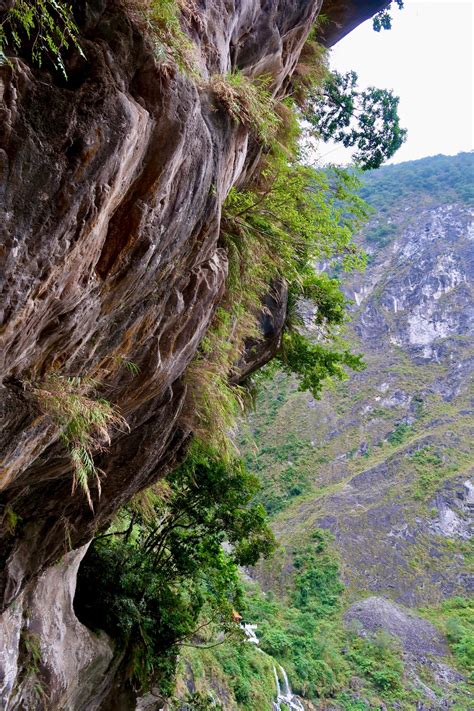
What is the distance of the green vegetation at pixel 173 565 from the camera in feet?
26.4

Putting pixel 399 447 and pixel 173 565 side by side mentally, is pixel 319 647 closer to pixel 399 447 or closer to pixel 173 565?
pixel 399 447

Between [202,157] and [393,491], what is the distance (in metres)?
46.9

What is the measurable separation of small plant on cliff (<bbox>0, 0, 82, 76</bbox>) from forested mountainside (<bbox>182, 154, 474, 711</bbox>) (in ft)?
24.9

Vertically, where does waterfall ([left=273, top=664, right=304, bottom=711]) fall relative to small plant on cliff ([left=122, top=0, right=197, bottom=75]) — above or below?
below

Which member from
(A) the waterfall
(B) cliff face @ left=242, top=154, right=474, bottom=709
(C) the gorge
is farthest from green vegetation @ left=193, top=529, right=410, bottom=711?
(C) the gorge

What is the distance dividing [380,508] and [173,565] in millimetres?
38356

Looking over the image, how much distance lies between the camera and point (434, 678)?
30531mm

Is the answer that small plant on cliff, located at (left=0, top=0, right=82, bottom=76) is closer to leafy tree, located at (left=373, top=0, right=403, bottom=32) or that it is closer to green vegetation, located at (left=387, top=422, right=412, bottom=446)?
leafy tree, located at (left=373, top=0, right=403, bottom=32)

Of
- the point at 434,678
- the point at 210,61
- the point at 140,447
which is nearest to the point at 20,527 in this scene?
the point at 140,447

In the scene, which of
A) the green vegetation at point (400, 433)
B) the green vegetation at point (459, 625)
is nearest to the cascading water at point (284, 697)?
the green vegetation at point (459, 625)

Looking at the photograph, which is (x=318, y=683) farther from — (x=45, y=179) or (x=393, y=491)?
(x=45, y=179)

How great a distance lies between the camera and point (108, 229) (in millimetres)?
2920

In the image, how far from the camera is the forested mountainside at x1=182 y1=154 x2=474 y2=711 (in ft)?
93.8

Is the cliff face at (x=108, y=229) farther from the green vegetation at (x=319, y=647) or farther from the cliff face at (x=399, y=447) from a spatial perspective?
the cliff face at (x=399, y=447)
